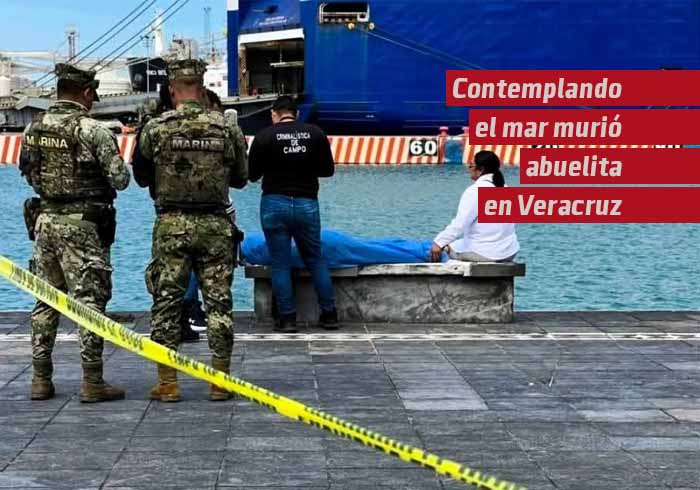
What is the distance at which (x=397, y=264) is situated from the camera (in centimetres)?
849

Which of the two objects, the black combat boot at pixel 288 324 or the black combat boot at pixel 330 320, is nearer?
the black combat boot at pixel 288 324

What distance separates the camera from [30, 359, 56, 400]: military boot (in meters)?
5.95

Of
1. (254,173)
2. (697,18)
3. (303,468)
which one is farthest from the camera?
(697,18)

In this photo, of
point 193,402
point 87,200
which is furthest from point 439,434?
point 87,200

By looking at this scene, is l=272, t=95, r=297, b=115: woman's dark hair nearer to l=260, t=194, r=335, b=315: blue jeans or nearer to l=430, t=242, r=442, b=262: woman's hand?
l=260, t=194, r=335, b=315: blue jeans

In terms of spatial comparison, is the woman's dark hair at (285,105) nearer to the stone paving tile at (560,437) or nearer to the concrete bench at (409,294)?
the concrete bench at (409,294)

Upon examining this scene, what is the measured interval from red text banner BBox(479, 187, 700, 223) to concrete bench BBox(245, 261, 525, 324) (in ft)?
3.82

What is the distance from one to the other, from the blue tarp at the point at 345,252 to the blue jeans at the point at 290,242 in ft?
0.60

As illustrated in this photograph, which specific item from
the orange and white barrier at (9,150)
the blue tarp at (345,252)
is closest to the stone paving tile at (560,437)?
the blue tarp at (345,252)

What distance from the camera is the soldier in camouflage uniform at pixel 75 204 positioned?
585cm

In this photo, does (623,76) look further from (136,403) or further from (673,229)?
(673,229)

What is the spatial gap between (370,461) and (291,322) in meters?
3.38

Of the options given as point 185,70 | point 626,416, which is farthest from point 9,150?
point 626,416

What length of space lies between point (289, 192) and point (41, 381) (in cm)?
256
